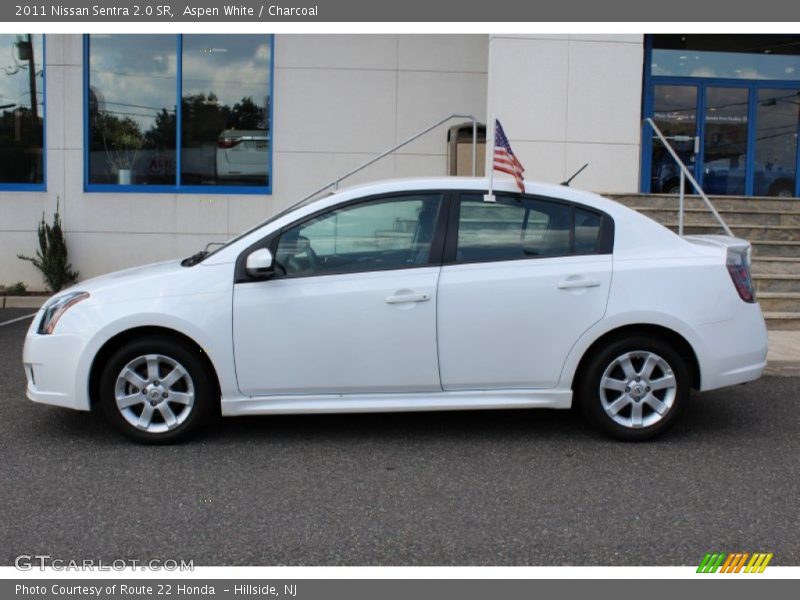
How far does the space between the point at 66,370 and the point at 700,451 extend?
3965 mm

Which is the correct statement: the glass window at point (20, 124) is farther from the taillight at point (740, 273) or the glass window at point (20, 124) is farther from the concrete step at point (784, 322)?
the taillight at point (740, 273)

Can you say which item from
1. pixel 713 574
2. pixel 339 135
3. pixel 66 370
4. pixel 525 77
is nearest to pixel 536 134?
pixel 525 77

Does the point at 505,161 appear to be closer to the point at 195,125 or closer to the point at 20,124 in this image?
the point at 195,125

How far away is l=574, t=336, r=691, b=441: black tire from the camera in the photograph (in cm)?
531

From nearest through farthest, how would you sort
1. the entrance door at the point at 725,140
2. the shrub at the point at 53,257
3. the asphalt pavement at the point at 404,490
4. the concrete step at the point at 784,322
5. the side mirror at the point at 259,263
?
the asphalt pavement at the point at 404,490 < the side mirror at the point at 259,263 < the concrete step at the point at 784,322 < the shrub at the point at 53,257 < the entrance door at the point at 725,140

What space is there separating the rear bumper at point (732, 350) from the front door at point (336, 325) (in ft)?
5.68

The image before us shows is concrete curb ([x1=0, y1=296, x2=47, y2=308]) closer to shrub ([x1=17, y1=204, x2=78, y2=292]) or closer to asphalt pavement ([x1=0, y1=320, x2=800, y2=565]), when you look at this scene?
shrub ([x1=17, y1=204, x2=78, y2=292])

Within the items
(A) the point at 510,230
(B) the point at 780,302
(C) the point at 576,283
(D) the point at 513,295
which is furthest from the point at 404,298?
(B) the point at 780,302

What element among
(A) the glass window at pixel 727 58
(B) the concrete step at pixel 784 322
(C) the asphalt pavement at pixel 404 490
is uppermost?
(A) the glass window at pixel 727 58

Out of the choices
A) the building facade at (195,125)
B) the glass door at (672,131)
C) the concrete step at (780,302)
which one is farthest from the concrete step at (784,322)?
the glass door at (672,131)

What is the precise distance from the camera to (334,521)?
4109mm

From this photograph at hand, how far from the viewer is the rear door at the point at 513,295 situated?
17.1 ft

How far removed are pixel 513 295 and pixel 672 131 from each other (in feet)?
30.8

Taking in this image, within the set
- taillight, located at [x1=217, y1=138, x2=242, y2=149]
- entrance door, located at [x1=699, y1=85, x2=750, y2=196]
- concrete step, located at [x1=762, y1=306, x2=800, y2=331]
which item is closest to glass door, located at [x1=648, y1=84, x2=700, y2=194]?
entrance door, located at [x1=699, y1=85, x2=750, y2=196]
